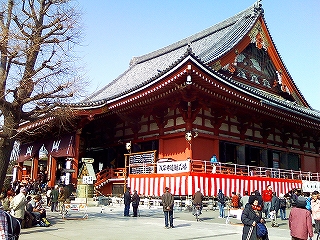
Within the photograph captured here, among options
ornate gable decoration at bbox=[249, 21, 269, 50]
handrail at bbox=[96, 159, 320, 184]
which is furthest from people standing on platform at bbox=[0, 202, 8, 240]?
ornate gable decoration at bbox=[249, 21, 269, 50]

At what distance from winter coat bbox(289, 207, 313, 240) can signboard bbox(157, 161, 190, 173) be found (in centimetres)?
1183

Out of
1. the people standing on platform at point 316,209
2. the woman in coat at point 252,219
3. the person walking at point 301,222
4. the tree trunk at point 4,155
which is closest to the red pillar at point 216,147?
the people standing on platform at point 316,209

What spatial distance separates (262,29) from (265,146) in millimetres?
9685

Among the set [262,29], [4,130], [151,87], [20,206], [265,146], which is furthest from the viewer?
[262,29]

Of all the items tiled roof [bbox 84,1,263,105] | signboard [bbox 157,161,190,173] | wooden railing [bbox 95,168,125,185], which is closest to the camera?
signboard [bbox 157,161,190,173]

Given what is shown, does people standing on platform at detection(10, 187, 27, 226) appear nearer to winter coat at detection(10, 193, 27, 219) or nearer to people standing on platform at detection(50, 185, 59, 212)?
winter coat at detection(10, 193, 27, 219)

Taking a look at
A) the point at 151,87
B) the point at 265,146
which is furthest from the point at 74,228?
the point at 265,146

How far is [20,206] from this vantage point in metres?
12.0

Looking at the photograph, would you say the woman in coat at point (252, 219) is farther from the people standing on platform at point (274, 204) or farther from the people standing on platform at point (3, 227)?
the people standing on platform at point (274, 204)

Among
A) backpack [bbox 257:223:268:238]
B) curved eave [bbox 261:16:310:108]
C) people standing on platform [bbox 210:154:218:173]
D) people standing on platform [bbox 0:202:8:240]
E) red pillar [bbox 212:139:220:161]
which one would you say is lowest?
backpack [bbox 257:223:268:238]

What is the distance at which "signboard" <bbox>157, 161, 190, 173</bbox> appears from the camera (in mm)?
19769

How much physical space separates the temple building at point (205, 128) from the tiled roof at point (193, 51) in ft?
0.60

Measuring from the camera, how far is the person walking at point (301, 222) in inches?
300

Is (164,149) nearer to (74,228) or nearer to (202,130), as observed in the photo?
(202,130)
